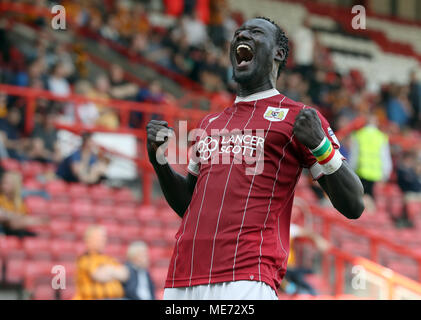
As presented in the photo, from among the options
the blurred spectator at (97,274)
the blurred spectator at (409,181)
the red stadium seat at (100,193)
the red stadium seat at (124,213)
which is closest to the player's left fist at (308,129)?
the blurred spectator at (97,274)

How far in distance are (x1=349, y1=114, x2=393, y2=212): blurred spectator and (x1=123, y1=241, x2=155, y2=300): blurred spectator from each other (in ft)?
14.2

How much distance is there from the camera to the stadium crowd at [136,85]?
945cm

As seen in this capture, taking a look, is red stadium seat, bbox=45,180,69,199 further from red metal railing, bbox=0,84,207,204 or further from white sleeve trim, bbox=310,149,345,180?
white sleeve trim, bbox=310,149,345,180

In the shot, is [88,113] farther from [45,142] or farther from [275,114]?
[275,114]

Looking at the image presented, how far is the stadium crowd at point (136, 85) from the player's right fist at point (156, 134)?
3.80 meters

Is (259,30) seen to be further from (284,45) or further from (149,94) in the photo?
(149,94)

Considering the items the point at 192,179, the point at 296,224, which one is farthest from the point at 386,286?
the point at 192,179

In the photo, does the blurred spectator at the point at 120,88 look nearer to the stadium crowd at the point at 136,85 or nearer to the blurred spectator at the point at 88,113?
the stadium crowd at the point at 136,85

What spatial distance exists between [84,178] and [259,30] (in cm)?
643

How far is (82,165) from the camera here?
31.0 ft

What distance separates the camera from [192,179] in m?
3.47

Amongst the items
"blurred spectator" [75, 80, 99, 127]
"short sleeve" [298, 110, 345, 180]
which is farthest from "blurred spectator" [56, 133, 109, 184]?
"short sleeve" [298, 110, 345, 180]

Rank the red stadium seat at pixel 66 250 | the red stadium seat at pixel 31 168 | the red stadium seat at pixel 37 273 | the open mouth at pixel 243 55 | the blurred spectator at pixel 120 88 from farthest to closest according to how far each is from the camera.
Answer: the blurred spectator at pixel 120 88 < the red stadium seat at pixel 31 168 < the red stadium seat at pixel 66 250 < the red stadium seat at pixel 37 273 < the open mouth at pixel 243 55
